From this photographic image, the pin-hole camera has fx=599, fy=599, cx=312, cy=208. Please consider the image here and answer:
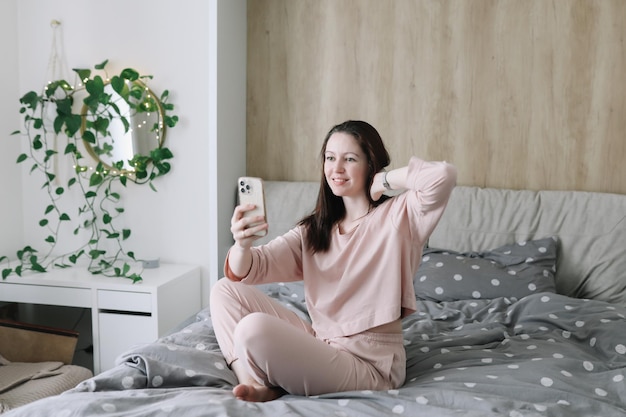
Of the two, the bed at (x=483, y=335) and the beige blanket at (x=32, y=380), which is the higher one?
the bed at (x=483, y=335)

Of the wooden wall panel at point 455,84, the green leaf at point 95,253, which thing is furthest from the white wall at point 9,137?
the wooden wall panel at point 455,84

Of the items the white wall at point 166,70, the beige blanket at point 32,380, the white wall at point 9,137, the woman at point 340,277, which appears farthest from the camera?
the white wall at point 9,137

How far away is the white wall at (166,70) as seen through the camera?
2760 mm

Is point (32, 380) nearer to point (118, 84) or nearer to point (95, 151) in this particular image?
point (95, 151)

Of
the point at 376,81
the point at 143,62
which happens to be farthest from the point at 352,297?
the point at 143,62

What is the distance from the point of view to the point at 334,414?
1204 mm


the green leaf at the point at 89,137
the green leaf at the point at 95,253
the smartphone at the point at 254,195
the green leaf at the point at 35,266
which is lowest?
the green leaf at the point at 35,266

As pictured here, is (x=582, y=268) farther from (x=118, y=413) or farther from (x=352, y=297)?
(x=118, y=413)

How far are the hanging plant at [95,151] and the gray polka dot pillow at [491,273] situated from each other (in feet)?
4.28

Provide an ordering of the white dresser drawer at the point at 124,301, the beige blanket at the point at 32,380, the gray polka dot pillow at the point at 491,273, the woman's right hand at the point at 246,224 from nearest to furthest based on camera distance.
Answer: the woman's right hand at the point at 246,224 → the beige blanket at the point at 32,380 → the gray polka dot pillow at the point at 491,273 → the white dresser drawer at the point at 124,301

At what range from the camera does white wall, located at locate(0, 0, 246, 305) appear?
2.76 meters

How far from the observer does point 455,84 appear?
2578 mm

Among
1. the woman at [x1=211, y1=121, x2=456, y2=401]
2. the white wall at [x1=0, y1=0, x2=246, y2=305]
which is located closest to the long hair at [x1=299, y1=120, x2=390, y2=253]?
the woman at [x1=211, y1=121, x2=456, y2=401]

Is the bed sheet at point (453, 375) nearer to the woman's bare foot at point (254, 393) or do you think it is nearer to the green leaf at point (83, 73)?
the woman's bare foot at point (254, 393)
